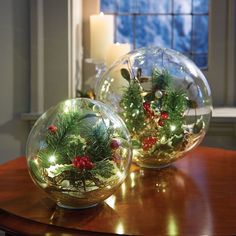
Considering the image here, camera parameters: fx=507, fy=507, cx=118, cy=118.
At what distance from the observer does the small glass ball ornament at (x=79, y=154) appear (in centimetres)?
87

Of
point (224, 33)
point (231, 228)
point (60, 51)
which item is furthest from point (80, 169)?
point (224, 33)

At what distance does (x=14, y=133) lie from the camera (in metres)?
2.06

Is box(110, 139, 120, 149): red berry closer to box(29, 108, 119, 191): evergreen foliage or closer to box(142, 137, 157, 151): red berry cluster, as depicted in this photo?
box(29, 108, 119, 191): evergreen foliage

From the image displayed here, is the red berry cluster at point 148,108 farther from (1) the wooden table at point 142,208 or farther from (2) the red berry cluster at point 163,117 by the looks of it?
(1) the wooden table at point 142,208

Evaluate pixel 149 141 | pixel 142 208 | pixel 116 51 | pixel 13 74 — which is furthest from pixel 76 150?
pixel 13 74

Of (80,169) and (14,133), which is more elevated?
(80,169)

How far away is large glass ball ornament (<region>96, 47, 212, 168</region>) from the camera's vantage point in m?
1.17

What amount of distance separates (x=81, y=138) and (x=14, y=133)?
4.08 feet

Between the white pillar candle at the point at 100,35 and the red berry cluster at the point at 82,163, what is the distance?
1.20 m

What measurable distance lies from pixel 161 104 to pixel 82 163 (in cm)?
37

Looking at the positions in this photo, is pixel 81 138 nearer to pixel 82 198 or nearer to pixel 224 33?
pixel 82 198

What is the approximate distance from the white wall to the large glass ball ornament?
2.84ft

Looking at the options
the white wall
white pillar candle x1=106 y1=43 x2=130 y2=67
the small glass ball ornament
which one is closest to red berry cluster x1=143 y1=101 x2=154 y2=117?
the small glass ball ornament

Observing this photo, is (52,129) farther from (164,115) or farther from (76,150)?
(164,115)
